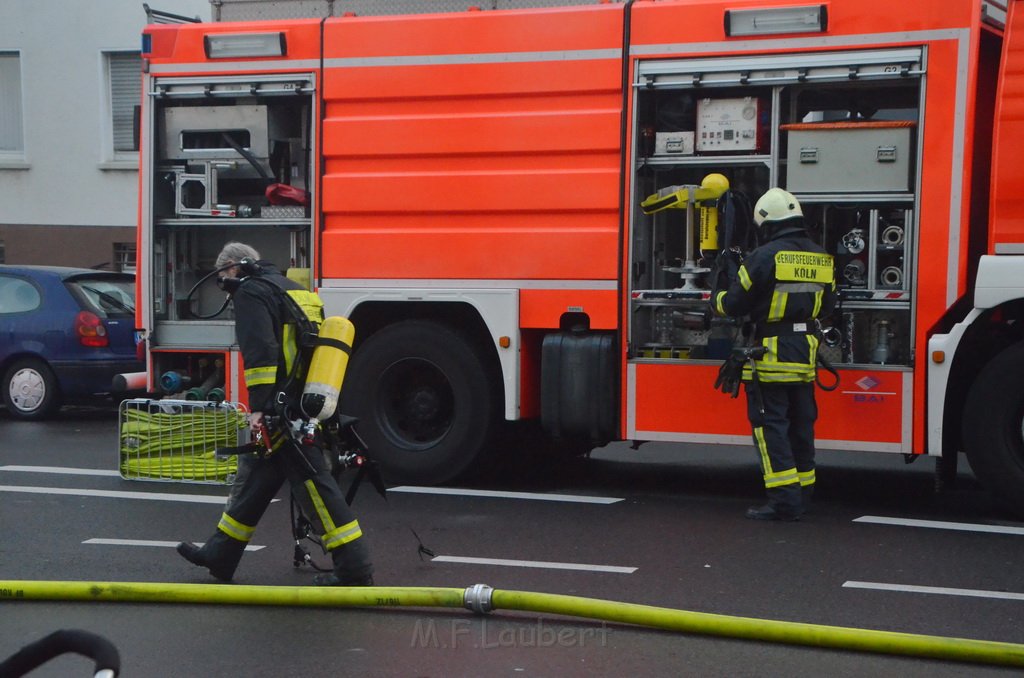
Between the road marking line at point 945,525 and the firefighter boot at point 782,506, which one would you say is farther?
the firefighter boot at point 782,506

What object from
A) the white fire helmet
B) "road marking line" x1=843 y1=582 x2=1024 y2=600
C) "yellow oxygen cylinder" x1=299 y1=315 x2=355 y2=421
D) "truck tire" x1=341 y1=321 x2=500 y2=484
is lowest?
"road marking line" x1=843 y1=582 x2=1024 y2=600

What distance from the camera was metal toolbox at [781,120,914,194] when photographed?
7.68 meters

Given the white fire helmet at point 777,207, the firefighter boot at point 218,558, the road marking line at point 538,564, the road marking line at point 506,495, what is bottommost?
the road marking line at point 506,495

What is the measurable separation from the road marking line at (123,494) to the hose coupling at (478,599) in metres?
3.34

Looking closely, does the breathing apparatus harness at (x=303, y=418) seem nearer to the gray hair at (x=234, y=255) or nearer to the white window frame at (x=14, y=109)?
the gray hair at (x=234, y=255)

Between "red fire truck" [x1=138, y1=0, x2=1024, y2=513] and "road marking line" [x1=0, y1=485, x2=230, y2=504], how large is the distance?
90 cm

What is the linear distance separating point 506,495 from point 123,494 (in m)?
2.38

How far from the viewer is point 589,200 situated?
832 cm

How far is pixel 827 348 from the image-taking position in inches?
317

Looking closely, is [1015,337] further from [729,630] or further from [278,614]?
[278,614]

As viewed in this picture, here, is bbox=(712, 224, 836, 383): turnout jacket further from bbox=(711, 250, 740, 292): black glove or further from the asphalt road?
the asphalt road

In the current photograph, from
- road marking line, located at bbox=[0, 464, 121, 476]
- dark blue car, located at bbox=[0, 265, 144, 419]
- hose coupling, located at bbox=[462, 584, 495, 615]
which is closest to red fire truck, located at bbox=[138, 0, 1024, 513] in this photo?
road marking line, located at bbox=[0, 464, 121, 476]

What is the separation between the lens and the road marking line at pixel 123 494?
27.9ft

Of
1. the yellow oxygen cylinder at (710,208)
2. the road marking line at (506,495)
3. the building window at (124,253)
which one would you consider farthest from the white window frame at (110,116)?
the yellow oxygen cylinder at (710,208)
